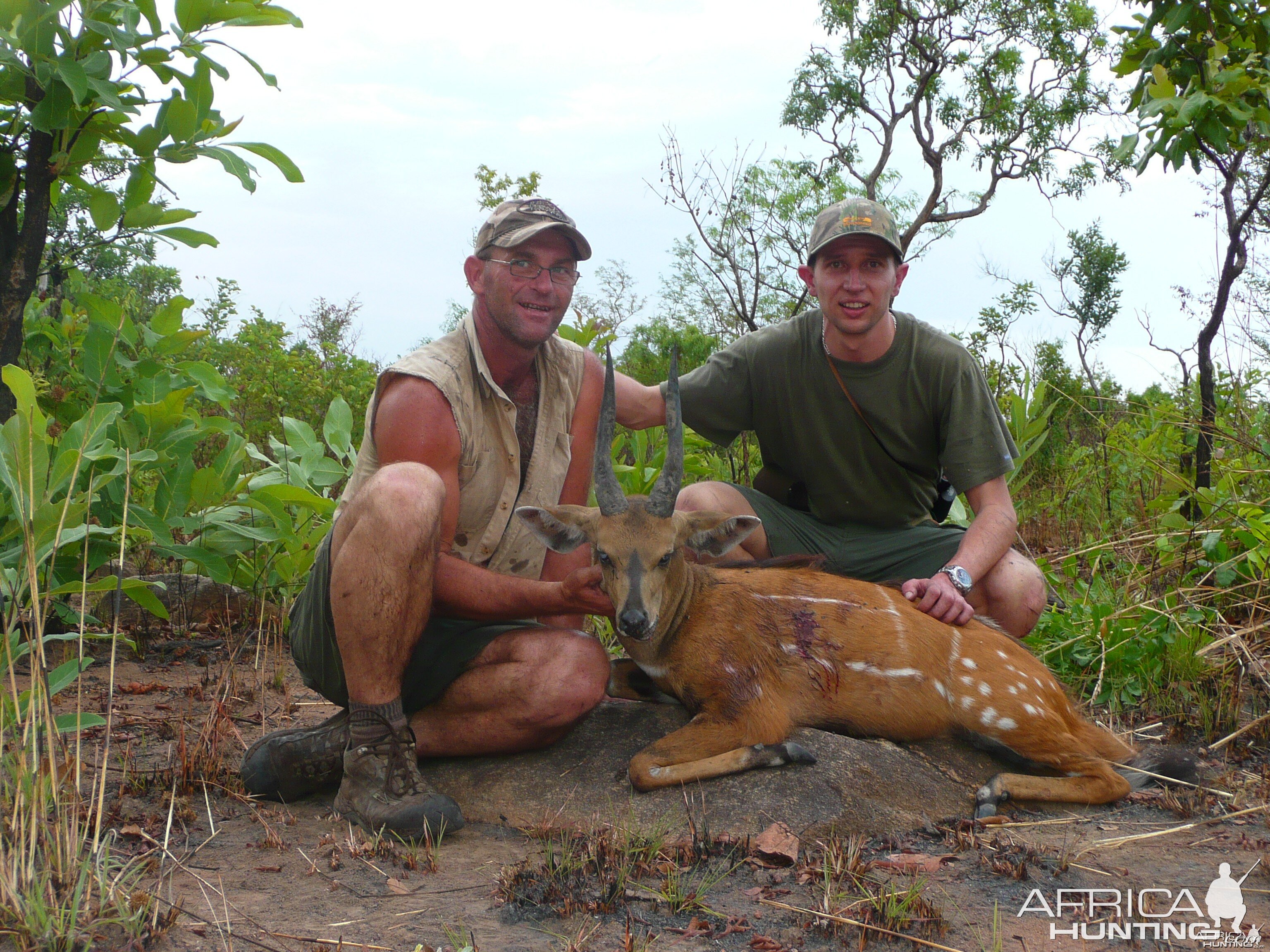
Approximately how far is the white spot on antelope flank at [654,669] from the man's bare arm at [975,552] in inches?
48.7

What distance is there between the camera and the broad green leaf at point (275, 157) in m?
4.66

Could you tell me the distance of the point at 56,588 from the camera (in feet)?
13.8

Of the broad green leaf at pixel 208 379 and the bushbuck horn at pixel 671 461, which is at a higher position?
the broad green leaf at pixel 208 379

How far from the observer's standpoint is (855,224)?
538 centimetres

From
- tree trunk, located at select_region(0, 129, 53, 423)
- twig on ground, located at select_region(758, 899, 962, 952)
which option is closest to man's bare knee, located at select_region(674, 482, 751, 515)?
twig on ground, located at select_region(758, 899, 962, 952)

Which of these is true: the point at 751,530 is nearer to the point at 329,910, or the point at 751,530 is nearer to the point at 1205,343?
the point at 329,910

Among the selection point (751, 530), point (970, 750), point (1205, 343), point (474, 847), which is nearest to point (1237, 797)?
point (970, 750)

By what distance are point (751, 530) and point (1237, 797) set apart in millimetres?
2279

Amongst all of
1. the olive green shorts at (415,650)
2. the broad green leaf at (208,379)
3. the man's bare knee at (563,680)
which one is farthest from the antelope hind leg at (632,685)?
the broad green leaf at (208,379)

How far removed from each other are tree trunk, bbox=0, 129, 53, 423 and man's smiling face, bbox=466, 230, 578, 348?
1886mm

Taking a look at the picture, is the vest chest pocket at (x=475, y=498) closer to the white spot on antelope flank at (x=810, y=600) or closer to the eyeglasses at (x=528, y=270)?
the eyeglasses at (x=528, y=270)

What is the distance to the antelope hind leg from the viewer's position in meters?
5.24

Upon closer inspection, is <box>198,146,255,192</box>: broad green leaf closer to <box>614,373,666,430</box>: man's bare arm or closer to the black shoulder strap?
<box>614,373,666,430</box>: man's bare arm

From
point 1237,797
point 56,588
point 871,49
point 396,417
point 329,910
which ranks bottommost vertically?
point 329,910
